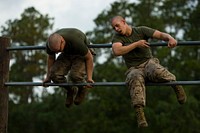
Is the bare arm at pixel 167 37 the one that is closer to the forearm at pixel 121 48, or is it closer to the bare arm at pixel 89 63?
the forearm at pixel 121 48

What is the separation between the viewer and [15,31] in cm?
2634

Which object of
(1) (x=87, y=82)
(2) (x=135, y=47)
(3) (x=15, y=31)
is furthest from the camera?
(3) (x=15, y=31)

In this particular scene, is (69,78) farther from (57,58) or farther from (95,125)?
(95,125)

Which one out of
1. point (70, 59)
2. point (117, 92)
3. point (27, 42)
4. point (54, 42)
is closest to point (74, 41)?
point (54, 42)

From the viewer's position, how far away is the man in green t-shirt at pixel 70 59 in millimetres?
4064

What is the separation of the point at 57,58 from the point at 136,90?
0.84 m

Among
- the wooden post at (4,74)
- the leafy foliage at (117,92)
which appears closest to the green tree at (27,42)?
the leafy foliage at (117,92)

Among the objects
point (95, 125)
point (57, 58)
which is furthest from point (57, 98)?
point (57, 58)

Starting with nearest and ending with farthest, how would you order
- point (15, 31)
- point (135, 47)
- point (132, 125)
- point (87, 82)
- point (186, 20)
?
point (135, 47)
point (87, 82)
point (132, 125)
point (186, 20)
point (15, 31)

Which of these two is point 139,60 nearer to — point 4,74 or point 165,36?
point 165,36

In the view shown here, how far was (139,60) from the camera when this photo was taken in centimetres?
398

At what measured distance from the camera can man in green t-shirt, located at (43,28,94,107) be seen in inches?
160

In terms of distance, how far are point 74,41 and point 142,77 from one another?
618mm

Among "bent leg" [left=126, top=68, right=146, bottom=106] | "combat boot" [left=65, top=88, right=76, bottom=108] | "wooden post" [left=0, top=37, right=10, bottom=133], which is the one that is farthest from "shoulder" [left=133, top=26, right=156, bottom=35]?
"wooden post" [left=0, top=37, right=10, bottom=133]
